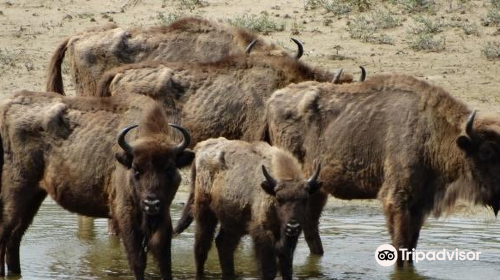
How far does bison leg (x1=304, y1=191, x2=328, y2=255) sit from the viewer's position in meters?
14.4

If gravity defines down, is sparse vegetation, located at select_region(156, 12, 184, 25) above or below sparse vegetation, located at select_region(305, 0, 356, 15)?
below

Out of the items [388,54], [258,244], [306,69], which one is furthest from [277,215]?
[388,54]

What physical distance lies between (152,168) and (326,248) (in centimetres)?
361

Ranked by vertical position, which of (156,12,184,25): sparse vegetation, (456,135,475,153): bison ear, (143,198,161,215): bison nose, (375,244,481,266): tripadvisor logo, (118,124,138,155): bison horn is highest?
(118,124,138,155): bison horn

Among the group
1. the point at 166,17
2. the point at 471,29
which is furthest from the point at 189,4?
the point at 471,29

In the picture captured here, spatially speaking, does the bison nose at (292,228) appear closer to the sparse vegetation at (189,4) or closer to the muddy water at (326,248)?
the muddy water at (326,248)

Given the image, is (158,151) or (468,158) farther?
(468,158)

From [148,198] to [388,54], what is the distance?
34.1 ft

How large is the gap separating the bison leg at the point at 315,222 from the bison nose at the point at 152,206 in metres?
2.63

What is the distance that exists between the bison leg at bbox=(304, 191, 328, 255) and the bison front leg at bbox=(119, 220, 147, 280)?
2.34m

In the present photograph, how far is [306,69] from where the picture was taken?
15.3 metres

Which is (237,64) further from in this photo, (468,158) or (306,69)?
(468,158)

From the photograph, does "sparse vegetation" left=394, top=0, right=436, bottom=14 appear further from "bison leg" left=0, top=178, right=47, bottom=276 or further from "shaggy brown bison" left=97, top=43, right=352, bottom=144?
"bison leg" left=0, top=178, right=47, bottom=276

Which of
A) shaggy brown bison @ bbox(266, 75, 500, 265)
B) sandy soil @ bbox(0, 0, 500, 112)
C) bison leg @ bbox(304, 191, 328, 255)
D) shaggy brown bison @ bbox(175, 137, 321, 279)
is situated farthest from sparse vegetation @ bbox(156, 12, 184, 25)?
shaggy brown bison @ bbox(175, 137, 321, 279)
